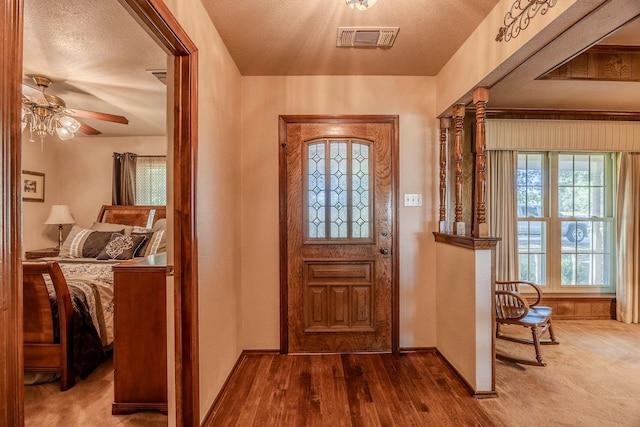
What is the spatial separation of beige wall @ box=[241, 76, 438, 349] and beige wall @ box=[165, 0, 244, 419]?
0.16 m

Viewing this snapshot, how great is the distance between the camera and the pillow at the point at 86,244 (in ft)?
12.3

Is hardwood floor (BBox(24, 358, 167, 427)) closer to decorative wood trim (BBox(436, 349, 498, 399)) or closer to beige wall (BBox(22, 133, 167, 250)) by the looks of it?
decorative wood trim (BBox(436, 349, 498, 399))

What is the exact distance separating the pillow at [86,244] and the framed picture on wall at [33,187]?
983 mm

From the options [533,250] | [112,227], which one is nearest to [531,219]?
[533,250]

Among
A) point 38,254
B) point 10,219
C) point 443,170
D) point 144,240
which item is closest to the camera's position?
point 10,219

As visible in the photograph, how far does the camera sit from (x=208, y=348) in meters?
1.94

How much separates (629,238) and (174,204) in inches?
183

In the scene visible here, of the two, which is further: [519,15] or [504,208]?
[504,208]

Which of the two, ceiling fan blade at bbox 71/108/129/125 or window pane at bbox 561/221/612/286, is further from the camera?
window pane at bbox 561/221/612/286

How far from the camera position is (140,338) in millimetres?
1930

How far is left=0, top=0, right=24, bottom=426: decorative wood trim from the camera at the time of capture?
70 centimetres

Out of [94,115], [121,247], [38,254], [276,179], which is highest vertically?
[94,115]

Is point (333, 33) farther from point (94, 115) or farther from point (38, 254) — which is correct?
point (38, 254)

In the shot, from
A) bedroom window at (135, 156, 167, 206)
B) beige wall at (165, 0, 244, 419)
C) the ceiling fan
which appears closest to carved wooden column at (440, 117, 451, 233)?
beige wall at (165, 0, 244, 419)
